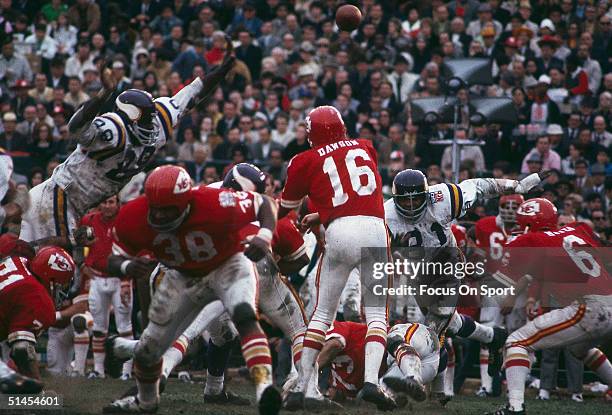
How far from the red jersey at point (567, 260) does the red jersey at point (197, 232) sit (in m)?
2.76

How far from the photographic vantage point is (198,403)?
9.52 metres

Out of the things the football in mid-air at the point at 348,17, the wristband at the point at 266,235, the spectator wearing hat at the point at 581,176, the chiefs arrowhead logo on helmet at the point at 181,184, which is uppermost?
the football in mid-air at the point at 348,17

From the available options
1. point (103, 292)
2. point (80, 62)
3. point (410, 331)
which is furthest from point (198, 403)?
point (80, 62)

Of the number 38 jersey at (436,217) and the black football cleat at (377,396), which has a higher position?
the number 38 jersey at (436,217)

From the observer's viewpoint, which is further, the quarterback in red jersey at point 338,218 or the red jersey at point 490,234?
the red jersey at point 490,234

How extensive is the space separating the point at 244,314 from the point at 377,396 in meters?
1.35

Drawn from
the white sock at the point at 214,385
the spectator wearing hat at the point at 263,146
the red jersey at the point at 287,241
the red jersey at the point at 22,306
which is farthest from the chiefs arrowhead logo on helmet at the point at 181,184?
the spectator wearing hat at the point at 263,146

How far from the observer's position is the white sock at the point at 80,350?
12555mm

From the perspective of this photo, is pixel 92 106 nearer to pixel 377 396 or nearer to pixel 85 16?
pixel 377 396

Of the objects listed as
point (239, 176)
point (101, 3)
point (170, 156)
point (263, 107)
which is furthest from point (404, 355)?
point (101, 3)

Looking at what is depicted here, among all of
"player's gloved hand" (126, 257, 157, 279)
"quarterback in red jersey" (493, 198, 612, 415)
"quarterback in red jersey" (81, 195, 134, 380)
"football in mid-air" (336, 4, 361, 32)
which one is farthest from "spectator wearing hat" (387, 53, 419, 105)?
"player's gloved hand" (126, 257, 157, 279)

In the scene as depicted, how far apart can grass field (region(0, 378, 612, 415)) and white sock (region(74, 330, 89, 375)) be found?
87 cm

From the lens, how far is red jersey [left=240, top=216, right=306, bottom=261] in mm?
9344

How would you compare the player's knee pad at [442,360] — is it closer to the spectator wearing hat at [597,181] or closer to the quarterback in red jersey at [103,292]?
the quarterback in red jersey at [103,292]
